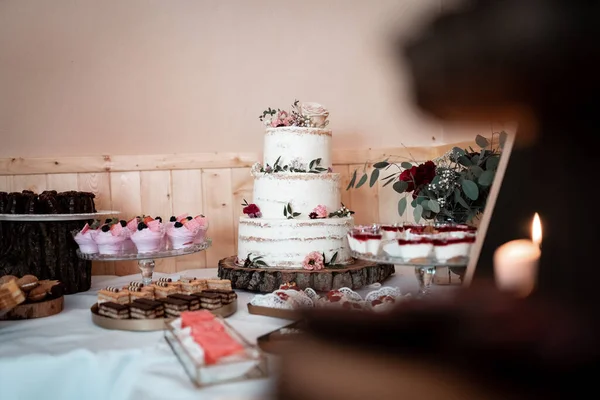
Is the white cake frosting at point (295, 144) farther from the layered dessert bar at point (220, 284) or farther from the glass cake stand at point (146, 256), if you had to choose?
the layered dessert bar at point (220, 284)

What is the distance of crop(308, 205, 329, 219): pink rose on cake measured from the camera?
1.60 metres

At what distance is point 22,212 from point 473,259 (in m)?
1.60

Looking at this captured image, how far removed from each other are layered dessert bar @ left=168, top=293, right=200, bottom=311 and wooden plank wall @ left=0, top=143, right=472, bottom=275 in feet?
3.40

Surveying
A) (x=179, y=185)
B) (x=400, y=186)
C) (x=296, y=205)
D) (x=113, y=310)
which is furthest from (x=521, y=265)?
(x=179, y=185)

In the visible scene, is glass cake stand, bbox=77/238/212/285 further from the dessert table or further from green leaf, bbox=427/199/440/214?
green leaf, bbox=427/199/440/214

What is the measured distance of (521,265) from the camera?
0.70 ft

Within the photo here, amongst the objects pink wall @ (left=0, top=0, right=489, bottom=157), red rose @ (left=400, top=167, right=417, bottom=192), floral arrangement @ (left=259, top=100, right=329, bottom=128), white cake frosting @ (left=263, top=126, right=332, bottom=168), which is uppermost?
pink wall @ (left=0, top=0, right=489, bottom=157)

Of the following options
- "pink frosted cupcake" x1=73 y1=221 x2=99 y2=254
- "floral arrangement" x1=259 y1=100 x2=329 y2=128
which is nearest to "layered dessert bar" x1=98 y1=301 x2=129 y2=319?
"pink frosted cupcake" x1=73 y1=221 x2=99 y2=254

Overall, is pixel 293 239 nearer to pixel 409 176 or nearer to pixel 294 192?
pixel 294 192

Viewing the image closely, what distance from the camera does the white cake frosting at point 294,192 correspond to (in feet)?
5.32

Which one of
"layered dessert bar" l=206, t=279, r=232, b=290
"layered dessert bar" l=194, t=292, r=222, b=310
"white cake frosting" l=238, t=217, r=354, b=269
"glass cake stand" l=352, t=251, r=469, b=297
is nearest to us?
"glass cake stand" l=352, t=251, r=469, b=297

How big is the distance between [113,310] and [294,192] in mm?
695

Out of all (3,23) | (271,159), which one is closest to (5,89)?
(3,23)

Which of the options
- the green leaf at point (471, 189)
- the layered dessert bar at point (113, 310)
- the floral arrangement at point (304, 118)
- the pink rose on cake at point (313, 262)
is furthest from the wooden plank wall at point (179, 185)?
the layered dessert bar at point (113, 310)
